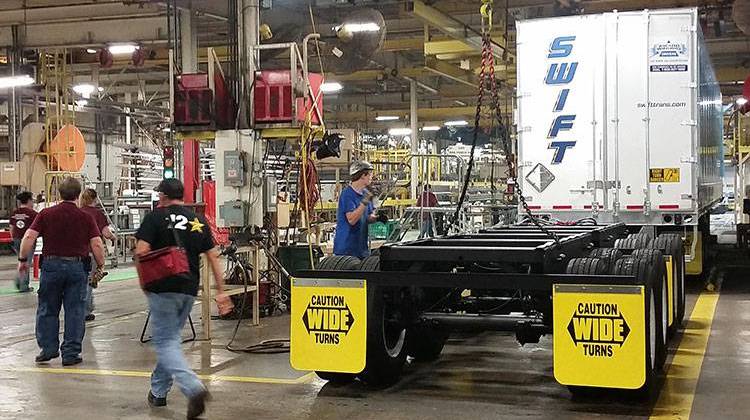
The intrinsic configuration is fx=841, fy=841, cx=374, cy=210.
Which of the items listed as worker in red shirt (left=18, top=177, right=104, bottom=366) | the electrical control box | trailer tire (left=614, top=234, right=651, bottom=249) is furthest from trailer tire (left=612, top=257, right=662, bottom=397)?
the electrical control box

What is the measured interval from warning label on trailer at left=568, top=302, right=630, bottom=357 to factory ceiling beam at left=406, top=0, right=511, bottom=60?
1148 cm

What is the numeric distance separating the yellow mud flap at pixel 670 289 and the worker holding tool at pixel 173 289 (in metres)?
4.24

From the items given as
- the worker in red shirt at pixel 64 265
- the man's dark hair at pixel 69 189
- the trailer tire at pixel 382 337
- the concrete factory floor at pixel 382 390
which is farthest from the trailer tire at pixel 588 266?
the man's dark hair at pixel 69 189

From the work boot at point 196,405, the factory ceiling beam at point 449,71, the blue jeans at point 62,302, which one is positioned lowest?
the work boot at point 196,405

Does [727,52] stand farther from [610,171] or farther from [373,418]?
[373,418]

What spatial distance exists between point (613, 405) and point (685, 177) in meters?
6.14

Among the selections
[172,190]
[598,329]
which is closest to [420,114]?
[172,190]

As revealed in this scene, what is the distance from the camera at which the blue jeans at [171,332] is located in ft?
18.3

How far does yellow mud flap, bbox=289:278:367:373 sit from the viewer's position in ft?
20.8

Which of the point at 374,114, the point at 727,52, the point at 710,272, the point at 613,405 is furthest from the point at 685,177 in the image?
the point at 374,114

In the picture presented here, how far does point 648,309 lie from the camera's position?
584 cm

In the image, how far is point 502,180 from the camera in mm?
27359

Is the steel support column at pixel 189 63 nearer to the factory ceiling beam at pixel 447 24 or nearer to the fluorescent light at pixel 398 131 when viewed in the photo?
the factory ceiling beam at pixel 447 24

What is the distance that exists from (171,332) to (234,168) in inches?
188
